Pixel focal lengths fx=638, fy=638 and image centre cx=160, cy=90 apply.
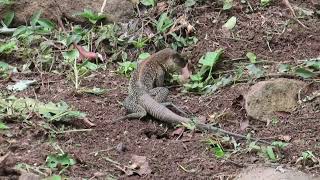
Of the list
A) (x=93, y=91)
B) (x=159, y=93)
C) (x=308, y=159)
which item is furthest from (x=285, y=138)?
(x=93, y=91)

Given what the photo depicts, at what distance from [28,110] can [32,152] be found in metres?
0.85

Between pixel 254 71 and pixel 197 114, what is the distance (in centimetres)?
88

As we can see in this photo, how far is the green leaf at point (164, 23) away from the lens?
7703 mm

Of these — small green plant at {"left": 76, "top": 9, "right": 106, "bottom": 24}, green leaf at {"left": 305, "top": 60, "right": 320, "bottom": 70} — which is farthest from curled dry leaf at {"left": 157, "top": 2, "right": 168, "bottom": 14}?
green leaf at {"left": 305, "top": 60, "right": 320, "bottom": 70}

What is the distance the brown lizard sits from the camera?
19.9ft

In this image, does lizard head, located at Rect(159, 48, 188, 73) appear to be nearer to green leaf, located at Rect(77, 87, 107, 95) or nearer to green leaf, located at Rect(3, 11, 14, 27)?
green leaf, located at Rect(77, 87, 107, 95)

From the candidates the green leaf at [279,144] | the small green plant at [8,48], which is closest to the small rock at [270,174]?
the green leaf at [279,144]

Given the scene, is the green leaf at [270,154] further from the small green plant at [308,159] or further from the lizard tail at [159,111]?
the lizard tail at [159,111]

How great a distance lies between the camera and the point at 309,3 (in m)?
7.82

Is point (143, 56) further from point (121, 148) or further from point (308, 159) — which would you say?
point (308, 159)

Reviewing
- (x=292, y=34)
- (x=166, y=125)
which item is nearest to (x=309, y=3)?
(x=292, y=34)

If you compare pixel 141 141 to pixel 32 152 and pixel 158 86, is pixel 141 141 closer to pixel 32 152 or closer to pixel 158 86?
pixel 32 152

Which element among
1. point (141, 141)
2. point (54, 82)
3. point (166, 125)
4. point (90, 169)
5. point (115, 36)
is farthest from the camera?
point (115, 36)

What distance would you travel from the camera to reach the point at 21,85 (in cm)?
669
